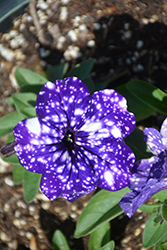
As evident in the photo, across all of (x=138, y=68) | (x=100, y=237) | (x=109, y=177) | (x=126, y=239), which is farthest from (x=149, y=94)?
(x=126, y=239)

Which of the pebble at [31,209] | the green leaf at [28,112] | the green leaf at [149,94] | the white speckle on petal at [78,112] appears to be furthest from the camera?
the pebble at [31,209]

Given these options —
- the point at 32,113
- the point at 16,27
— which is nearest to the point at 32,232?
the point at 32,113

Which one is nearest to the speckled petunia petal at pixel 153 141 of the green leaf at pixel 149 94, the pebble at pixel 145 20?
the green leaf at pixel 149 94

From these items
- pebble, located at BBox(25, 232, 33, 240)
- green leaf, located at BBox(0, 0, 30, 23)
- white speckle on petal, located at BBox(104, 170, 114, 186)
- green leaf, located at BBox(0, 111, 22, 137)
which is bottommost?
pebble, located at BBox(25, 232, 33, 240)

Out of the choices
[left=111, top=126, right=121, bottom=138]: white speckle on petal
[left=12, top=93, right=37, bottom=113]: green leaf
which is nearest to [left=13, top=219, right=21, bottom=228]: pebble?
[left=12, top=93, right=37, bottom=113]: green leaf

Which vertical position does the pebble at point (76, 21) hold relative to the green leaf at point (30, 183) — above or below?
above

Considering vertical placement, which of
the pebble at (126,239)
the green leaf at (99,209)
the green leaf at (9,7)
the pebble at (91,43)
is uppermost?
the green leaf at (9,7)

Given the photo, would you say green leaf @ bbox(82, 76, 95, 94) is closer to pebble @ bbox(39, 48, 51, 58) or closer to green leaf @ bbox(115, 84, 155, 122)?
green leaf @ bbox(115, 84, 155, 122)

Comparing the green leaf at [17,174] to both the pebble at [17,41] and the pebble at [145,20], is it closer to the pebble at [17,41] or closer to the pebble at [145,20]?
the pebble at [17,41]

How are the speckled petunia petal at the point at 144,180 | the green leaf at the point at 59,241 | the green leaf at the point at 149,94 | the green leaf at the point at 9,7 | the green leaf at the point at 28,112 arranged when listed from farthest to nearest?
the green leaf at the point at 9,7 < the green leaf at the point at 59,241 < the green leaf at the point at 149,94 < the green leaf at the point at 28,112 < the speckled petunia petal at the point at 144,180
